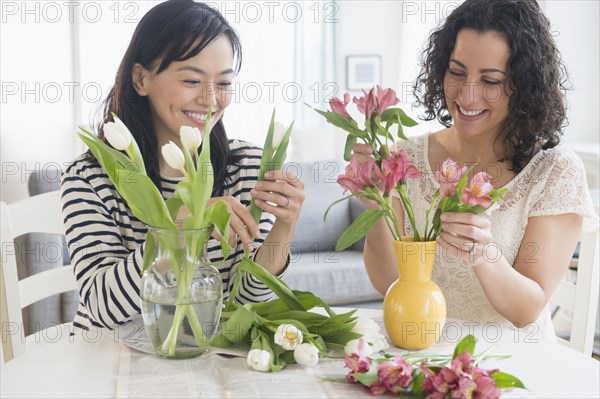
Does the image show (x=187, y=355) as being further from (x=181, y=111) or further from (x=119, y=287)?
(x=181, y=111)

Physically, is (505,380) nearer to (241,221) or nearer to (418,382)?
(418,382)

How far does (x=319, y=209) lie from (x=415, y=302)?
2.43 meters

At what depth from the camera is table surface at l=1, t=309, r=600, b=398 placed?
112cm

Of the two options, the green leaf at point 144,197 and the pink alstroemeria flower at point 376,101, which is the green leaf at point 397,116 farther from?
the green leaf at point 144,197

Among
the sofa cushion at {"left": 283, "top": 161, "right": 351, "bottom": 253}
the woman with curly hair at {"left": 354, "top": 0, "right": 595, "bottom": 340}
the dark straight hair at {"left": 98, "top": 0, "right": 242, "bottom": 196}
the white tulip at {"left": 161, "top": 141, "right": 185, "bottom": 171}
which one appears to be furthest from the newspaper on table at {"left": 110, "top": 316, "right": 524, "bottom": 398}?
the sofa cushion at {"left": 283, "top": 161, "right": 351, "bottom": 253}

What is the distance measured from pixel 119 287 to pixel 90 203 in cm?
25

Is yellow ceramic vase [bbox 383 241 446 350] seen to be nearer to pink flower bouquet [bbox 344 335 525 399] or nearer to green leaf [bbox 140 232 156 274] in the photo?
pink flower bouquet [bbox 344 335 525 399]

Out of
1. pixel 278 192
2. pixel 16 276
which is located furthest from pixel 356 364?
pixel 16 276

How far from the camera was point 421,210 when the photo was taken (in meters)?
1.81

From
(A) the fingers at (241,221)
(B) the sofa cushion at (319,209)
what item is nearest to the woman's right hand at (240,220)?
(A) the fingers at (241,221)

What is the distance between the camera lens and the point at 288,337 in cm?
118

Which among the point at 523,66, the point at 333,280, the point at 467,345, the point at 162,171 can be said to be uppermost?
the point at 523,66

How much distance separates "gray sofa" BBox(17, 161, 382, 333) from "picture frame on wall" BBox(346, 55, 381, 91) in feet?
5.25

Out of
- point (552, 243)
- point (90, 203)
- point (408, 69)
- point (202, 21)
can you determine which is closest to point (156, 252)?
point (90, 203)
